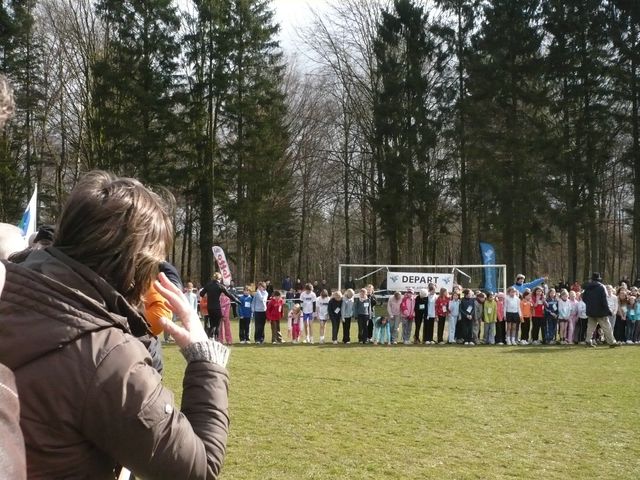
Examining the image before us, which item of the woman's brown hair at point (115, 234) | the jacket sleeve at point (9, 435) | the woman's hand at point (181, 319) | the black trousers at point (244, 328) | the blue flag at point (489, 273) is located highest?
the blue flag at point (489, 273)

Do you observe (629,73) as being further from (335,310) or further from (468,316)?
(335,310)

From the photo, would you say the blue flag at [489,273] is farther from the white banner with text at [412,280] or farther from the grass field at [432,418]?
the grass field at [432,418]

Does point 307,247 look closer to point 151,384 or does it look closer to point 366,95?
point 366,95

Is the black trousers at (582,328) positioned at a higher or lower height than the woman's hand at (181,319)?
lower

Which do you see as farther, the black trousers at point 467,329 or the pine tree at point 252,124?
the pine tree at point 252,124

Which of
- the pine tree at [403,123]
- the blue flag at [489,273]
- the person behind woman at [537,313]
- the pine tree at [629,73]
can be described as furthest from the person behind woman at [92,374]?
the pine tree at [403,123]

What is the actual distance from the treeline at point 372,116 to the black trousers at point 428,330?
15.0 m

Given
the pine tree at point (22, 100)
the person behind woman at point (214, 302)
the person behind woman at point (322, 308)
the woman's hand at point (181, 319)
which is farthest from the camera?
the pine tree at point (22, 100)

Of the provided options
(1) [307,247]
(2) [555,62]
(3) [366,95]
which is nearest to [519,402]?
(2) [555,62]

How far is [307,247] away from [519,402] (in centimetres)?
3725

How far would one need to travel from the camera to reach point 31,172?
35375 millimetres

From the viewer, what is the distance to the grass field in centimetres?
581

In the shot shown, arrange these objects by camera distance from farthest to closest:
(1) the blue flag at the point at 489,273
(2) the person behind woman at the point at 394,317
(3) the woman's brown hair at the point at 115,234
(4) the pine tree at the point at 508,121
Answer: (4) the pine tree at the point at 508,121 < (1) the blue flag at the point at 489,273 < (2) the person behind woman at the point at 394,317 < (3) the woman's brown hair at the point at 115,234

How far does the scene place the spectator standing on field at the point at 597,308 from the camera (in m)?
16.7
